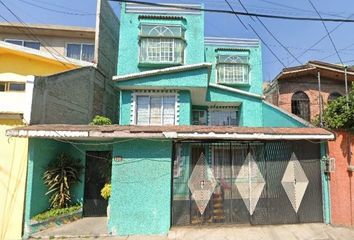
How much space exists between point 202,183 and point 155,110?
4751 millimetres

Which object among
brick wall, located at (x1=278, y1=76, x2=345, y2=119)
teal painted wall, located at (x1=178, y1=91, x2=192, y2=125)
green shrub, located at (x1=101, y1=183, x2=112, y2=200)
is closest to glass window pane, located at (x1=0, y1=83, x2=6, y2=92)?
green shrub, located at (x1=101, y1=183, x2=112, y2=200)

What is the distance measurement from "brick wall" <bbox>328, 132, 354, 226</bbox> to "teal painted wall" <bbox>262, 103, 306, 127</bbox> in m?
3.23

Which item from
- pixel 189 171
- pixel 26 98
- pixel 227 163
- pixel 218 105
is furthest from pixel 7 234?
pixel 218 105

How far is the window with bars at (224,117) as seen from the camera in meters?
14.9

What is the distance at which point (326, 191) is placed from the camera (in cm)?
868

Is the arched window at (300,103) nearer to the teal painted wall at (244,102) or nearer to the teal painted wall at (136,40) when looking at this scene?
the teal painted wall at (244,102)

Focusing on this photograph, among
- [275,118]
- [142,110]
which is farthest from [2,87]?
[275,118]

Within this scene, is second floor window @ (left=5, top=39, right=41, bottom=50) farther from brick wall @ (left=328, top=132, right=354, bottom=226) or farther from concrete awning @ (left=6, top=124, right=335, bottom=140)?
brick wall @ (left=328, top=132, right=354, bottom=226)

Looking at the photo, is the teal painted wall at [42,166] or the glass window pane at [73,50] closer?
the teal painted wall at [42,166]

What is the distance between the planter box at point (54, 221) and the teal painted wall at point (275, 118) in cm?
1026

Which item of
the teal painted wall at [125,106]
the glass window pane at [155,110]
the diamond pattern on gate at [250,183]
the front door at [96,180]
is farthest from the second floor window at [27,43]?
the diamond pattern on gate at [250,183]

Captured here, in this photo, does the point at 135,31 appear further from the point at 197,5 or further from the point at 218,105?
the point at 218,105

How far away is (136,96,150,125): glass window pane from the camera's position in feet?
39.1

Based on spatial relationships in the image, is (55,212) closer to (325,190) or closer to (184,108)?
(184,108)
